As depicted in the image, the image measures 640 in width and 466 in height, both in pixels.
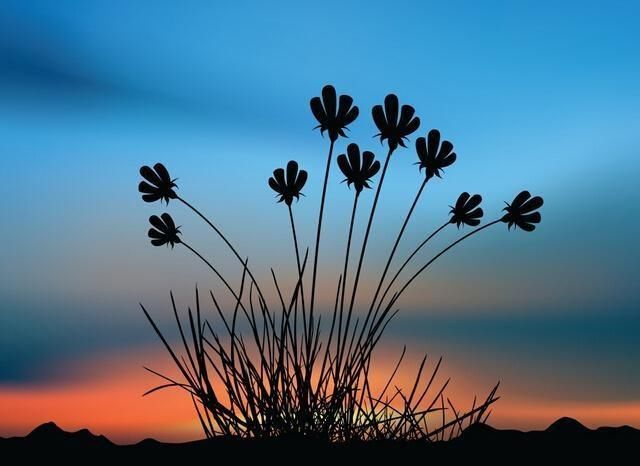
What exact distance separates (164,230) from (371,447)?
1962 mm

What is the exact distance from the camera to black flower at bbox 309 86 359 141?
4.25m

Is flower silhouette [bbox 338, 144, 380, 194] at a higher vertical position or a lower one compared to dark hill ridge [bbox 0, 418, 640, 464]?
higher

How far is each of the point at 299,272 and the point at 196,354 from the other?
2.36ft

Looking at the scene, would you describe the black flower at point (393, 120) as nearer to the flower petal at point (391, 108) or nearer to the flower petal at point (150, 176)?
the flower petal at point (391, 108)

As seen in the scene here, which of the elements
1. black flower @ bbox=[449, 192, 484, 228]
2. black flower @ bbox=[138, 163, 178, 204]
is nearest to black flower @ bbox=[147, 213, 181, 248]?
black flower @ bbox=[138, 163, 178, 204]

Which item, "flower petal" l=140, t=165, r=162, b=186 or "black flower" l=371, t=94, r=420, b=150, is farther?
"flower petal" l=140, t=165, r=162, b=186

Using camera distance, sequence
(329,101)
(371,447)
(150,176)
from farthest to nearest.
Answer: (150,176)
(329,101)
(371,447)

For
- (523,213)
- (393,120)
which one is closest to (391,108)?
(393,120)

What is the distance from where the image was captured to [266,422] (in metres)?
4.34

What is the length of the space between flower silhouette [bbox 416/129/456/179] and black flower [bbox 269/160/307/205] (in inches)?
26.8

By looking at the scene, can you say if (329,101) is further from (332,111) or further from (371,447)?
(371,447)

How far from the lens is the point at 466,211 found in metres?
4.92

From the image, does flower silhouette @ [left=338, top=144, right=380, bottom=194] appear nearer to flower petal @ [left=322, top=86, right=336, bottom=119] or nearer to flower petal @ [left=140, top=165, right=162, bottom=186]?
flower petal @ [left=322, top=86, right=336, bottom=119]

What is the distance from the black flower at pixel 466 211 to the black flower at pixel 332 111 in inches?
40.6
